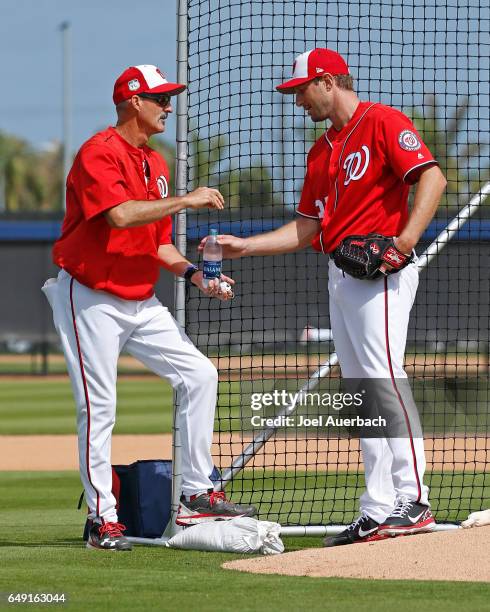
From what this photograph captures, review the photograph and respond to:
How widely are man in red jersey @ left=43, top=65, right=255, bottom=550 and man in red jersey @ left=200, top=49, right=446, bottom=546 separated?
2.32 ft

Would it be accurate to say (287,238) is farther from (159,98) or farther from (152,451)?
(152,451)

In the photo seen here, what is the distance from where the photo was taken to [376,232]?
683 centimetres

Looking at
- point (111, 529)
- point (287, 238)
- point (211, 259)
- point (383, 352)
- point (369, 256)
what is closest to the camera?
point (369, 256)

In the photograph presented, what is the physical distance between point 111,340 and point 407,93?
2667 millimetres

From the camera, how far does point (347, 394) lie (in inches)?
281

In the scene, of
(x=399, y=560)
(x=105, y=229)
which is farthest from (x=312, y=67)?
(x=399, y=560)

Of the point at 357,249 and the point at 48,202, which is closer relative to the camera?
the point at 357,249

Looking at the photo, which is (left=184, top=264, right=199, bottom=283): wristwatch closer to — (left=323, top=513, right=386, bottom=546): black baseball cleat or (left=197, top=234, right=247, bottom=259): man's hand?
(left=197, top=234, right=247, bottom=259): man's hand

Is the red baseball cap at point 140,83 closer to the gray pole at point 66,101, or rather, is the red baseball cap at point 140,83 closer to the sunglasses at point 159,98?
the sunglasses at point 159,98

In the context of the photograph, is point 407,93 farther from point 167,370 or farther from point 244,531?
point 244,531

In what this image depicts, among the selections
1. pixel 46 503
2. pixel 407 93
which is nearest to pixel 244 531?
pixel 407 93

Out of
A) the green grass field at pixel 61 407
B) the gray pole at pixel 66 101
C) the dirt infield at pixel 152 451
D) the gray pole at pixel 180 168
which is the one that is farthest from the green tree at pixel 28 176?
the gray pole at pixel 180 168

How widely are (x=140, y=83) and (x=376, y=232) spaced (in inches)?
61.6

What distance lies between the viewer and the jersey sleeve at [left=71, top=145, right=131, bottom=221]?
21.9 ft
